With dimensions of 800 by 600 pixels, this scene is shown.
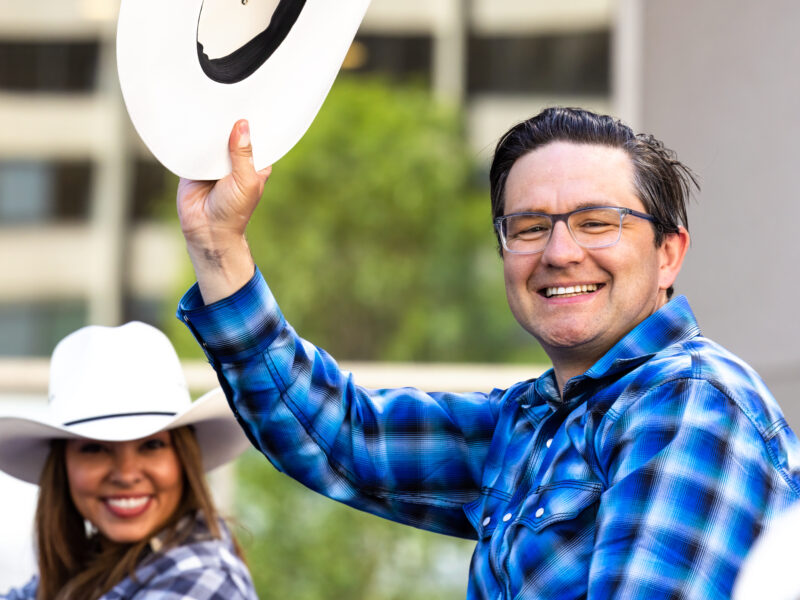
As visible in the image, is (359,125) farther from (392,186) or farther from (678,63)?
(678,63)

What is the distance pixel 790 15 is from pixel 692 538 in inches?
126

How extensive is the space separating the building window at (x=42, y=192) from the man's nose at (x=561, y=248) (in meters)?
4.06

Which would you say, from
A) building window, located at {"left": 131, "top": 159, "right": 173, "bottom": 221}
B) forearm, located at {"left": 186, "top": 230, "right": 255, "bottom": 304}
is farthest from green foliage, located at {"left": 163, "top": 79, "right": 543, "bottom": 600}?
forearm, located at {"left": 186, "top": 230, "right": 255, "bottom": 304}

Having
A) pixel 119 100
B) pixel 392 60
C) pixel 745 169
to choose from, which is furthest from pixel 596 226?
pixel 119 100

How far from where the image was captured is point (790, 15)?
3934 mm

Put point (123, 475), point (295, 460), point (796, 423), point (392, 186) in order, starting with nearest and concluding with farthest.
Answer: point (295, 460)
point (123, 475)
point (796, 423)
point (392, 186)

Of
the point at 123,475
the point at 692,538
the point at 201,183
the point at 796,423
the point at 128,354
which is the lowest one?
the point at 796,423

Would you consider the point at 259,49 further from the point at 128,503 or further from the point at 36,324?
the point at 36,324

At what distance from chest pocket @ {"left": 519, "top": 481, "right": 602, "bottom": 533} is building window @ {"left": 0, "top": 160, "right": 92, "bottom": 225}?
13.7 feet

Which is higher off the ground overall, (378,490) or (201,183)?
(201,183)

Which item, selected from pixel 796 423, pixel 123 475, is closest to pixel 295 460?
pixel 123 475

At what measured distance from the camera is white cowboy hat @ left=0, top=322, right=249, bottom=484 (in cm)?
255

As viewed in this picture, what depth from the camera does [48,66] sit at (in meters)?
5.22

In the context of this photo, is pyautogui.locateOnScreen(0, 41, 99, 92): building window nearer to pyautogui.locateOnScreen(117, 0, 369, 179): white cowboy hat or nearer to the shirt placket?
pyautogui.locateOnScreen(117, 0, 369, 179): white cowboy hat
